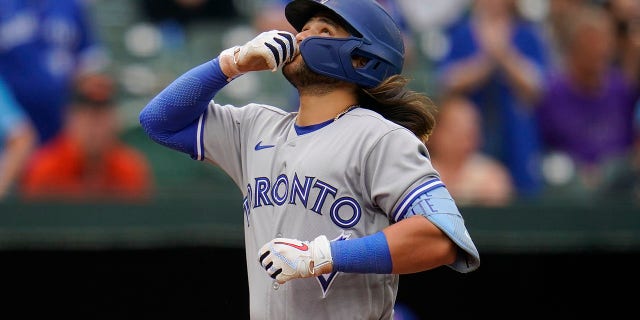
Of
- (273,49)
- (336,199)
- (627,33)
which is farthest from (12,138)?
(627,33)

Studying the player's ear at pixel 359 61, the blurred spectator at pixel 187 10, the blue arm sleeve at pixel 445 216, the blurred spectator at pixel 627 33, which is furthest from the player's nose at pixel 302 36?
the blurred spectator at pixel 627 33

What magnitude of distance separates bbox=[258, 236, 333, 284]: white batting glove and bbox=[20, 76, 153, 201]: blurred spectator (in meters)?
2.84

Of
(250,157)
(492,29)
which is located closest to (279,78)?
(492,29)

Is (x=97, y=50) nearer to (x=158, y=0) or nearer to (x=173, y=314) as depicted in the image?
(x=158, y=0)

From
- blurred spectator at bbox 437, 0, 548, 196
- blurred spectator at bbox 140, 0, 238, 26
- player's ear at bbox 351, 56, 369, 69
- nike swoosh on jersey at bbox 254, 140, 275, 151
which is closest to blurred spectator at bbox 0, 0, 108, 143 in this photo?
blurred spectator at bbox 140, 0, 238, 26

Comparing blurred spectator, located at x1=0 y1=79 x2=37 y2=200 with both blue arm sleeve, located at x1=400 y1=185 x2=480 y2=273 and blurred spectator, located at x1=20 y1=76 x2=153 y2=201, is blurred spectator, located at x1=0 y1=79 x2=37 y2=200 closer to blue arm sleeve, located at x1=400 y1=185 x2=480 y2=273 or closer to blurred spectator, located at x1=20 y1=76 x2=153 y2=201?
blurred spectator, located at x1=20 y1=76 x2=153 y2=201

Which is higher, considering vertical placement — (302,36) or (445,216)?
(302,36)

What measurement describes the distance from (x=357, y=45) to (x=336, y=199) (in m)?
0.42

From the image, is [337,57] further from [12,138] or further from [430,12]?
[430,12]

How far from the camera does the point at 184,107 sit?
9.32 feet

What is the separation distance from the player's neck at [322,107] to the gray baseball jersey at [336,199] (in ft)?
0.13

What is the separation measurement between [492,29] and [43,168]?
273cm

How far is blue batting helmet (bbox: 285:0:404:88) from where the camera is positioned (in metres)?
2.69

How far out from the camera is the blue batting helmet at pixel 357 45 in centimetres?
269
